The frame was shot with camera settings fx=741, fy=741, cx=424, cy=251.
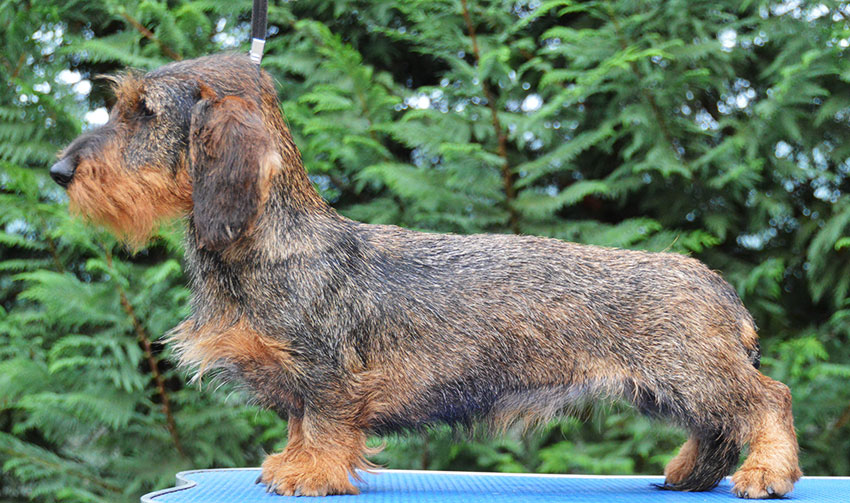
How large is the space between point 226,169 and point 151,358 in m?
2.53

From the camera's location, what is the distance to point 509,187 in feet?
15.5

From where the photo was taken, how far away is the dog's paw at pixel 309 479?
2534 mm

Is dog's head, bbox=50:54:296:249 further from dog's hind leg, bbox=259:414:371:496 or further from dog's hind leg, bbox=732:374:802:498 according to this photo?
dog's hind leg, bbox=732:374:802:498

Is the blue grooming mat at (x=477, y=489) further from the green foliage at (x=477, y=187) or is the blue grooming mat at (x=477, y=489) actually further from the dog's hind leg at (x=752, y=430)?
the green foliage at (x=477, y=187)

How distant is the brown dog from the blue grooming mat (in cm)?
14

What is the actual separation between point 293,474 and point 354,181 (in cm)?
288

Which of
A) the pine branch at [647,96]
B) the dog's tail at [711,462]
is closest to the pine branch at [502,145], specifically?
the pine branch at [647,96]

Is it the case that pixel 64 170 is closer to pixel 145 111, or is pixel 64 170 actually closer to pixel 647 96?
pixel 145 111

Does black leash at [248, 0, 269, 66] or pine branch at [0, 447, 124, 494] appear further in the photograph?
pine branch at [0, 447, 124, 494]

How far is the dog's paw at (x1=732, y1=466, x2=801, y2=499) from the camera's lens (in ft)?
8.64

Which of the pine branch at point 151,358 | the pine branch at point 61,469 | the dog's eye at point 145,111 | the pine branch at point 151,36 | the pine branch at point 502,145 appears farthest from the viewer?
the pine branch at point 151,36

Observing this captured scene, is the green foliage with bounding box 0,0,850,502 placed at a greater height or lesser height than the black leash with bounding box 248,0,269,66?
lesser


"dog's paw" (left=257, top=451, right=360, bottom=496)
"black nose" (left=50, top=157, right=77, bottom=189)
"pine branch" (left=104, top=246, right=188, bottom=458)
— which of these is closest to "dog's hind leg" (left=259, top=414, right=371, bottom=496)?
"dog's paw" (left=257, top=451, right=360, bottom=496)

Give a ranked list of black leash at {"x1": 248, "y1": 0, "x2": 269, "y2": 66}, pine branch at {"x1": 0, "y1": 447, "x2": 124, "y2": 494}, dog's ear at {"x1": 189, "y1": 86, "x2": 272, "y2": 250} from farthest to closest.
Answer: pine branch at {"x1": 0, "y1": 447, "x2": 124, "y2": 494}, black leash at {"x1": 248, "y1": 0, "x2": 269, "y2": 66}, dog's ear at {"x1": 189, "y1": 86, "x2": 272, "y2": 250}
